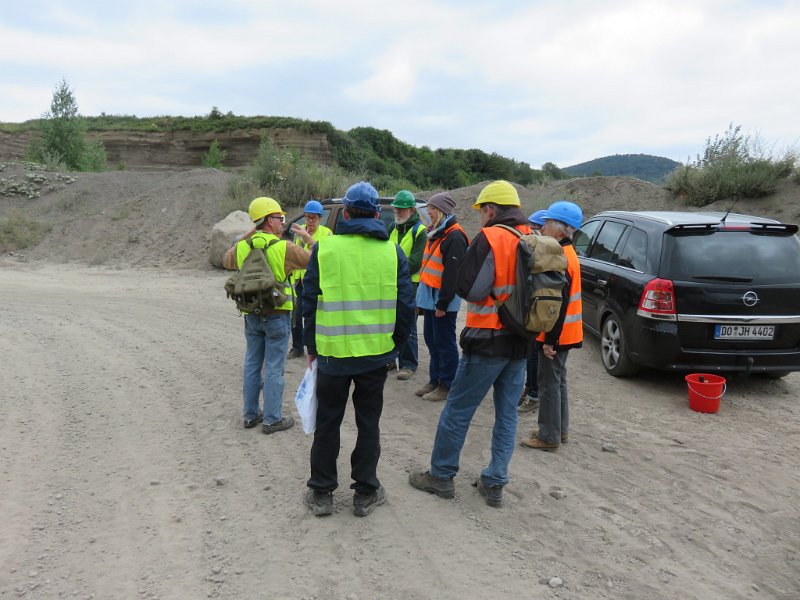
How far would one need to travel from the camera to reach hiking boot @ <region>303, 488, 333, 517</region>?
11.5 feet

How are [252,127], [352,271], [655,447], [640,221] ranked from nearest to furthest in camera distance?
[352,271] → [655,447] → [640,221] → [252,127]

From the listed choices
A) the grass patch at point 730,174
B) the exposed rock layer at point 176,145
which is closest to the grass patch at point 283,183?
the grass patch at point 730,174

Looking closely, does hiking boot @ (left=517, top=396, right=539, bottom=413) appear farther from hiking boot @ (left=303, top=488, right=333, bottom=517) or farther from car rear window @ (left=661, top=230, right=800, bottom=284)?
hiking boot @ (left=303, top=488, right=333, bottom=517)

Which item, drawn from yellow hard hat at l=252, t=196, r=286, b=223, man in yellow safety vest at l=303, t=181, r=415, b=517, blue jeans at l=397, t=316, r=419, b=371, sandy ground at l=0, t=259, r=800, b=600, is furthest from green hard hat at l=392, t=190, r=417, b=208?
man in yellow safety vest at l=303, t=181, r=415, b=517

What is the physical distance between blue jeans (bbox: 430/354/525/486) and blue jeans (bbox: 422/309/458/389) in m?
1.74

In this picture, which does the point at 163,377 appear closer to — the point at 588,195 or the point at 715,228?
the point at 715,228

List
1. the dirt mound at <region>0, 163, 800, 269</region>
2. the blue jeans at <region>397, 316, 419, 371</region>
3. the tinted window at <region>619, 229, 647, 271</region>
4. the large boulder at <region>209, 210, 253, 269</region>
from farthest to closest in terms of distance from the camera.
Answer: the dirt mound at <region>0, 163, 800, 269</region>, the large boulder at <region>209, 210, 253, 269</region>, the blue jeans at <region>397, 316, 419, 371</region>, the tinted window at <region>619, 229, 647, 271</region>

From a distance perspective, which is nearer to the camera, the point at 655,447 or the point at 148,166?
the point at 655,447

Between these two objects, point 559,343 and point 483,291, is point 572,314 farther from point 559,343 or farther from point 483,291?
point 483,291

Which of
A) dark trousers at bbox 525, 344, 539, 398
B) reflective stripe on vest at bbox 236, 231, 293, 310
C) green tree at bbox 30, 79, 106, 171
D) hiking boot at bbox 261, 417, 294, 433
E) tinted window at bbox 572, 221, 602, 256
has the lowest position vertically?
hiking boot at bbox 261, 417, 294, 433

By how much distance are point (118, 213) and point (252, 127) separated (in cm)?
2381

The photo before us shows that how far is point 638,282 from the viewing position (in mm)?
5824

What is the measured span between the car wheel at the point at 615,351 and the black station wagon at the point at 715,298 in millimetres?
70

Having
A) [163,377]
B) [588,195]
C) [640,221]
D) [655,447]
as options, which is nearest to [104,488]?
[163,377]
